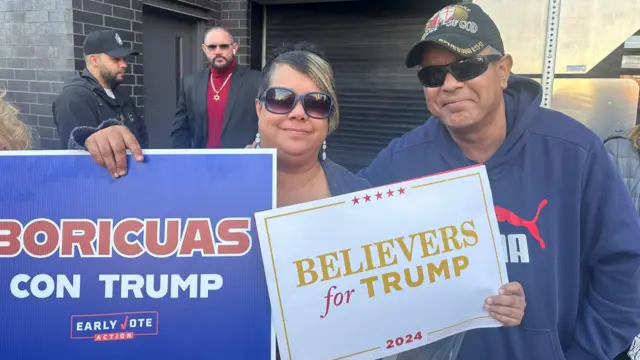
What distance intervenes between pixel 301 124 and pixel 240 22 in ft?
15.3

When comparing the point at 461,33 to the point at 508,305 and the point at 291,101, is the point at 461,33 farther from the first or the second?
the point at 508,305

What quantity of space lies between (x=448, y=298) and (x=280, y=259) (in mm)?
522

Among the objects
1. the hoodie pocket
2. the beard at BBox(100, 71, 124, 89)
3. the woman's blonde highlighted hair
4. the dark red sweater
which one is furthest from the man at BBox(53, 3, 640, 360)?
the beard at BBox(100, 71, 124, 89)

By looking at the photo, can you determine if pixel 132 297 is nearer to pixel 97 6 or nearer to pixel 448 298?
pixel 448 298

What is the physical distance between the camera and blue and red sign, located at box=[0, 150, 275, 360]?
4.30ft

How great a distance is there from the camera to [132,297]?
134 centimetres

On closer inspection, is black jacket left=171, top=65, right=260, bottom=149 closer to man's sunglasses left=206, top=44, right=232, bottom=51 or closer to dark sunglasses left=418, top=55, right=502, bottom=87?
man's sunglasses left=206, top=44, right=232, bottom=51

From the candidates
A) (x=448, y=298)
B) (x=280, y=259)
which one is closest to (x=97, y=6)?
(x=280, y=259)

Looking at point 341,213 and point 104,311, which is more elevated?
point 341,213

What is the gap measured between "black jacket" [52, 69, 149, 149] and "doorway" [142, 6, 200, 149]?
1.48 metres

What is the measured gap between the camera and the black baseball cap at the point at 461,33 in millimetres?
1543

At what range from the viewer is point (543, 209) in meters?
1.55

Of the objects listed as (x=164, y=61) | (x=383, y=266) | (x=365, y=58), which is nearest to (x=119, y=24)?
(x=164, y=61)

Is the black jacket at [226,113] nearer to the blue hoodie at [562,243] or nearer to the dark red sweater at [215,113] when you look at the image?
the dark red sweater at [215,113]
